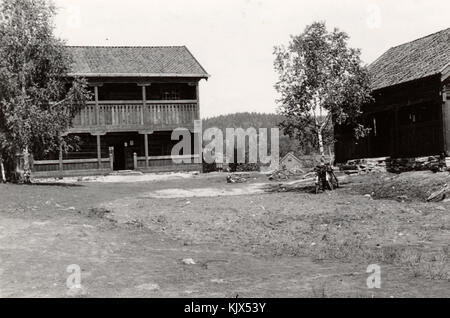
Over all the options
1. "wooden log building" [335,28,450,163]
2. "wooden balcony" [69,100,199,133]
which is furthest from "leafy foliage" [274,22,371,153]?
"wooden balcony" [69,100,199,133]

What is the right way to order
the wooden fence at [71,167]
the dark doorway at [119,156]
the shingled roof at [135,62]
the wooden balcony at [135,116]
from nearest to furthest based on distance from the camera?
the wooden fence at [71,167], the wooden balcony at [135,116], the shingled roof at [135,62], the dark doorway at [119,156]

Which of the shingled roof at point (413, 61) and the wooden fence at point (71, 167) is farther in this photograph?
the wooden fence at point (71, 167)

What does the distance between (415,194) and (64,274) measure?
41.4 feet

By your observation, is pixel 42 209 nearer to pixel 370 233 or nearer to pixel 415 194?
pixel 370 233

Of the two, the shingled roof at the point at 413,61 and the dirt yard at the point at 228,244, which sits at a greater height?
the shingled roof at the point at 413,61

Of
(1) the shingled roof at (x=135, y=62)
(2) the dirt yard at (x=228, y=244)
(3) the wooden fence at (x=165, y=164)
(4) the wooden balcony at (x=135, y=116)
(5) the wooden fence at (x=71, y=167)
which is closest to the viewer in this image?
(2) the dirt yard at (x=228, y=244)

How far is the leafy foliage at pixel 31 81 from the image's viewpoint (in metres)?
21.9

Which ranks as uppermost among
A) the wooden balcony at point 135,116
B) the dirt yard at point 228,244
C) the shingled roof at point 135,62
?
the shingled roof at point 135,62

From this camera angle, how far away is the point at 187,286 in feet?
23.9

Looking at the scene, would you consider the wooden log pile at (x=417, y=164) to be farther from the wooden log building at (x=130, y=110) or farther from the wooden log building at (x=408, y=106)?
the wooden log building at (x=130, y=110)

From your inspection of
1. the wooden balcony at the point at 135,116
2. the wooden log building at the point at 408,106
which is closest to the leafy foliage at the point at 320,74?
the wooden log building at the point at 408,106

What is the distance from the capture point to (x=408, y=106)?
2461cm

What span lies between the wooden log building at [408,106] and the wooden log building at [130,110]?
9.92 metres
